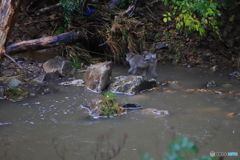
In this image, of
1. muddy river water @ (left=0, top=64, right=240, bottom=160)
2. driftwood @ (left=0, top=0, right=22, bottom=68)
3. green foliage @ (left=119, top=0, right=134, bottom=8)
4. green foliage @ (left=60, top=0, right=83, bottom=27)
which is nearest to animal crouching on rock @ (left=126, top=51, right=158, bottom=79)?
muddy river water @ (left=0, top=64, right=240, bottom=160)

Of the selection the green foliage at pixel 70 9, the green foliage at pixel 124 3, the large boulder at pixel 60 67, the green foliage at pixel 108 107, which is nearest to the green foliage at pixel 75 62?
the large boulder at pixel 60 67

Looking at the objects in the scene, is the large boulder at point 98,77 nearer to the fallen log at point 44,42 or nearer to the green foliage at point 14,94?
the green foliage at point 14,94

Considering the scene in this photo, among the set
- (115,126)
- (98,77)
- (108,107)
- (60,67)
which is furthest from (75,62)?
(115,126)

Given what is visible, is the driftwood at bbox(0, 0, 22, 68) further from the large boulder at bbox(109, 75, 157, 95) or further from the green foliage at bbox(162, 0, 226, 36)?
the green foliage at bbox(162, 0, 226, 36)

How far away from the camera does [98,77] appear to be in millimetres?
6125

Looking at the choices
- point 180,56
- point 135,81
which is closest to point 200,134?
point 135,81

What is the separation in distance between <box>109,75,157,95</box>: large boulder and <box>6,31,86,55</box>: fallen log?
229 cm

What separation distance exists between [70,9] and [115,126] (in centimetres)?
462

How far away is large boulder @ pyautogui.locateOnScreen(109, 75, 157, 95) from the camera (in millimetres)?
5891

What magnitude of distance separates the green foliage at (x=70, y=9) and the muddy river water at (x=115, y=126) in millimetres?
2650

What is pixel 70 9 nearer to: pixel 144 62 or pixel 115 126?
pixel 144 62

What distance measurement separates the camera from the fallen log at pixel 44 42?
283 inches

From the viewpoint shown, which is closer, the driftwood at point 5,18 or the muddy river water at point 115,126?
the muddy river water at point 115,126

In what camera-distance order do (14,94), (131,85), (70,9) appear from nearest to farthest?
(14,94) < (131,85) < (70,9)
